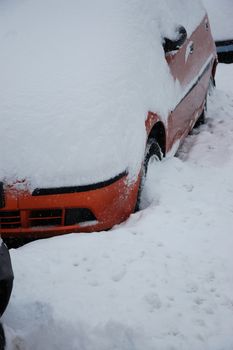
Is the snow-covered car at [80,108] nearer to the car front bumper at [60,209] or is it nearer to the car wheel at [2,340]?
the car front bumper at [60,209]

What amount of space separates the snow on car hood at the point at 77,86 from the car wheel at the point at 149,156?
24 centimetres

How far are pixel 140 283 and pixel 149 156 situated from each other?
128cm

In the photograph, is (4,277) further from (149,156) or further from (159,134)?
(159,134)

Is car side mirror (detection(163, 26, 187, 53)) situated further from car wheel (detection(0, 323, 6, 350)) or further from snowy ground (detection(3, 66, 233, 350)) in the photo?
→ car wheel (detection(0, 323, 6, 350))

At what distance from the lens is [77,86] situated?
10.2ft

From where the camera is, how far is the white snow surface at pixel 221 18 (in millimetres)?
7848

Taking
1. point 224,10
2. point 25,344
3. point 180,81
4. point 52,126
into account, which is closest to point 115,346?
point 25,344

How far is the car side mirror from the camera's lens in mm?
3863

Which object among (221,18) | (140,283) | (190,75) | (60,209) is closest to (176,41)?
(190,75)

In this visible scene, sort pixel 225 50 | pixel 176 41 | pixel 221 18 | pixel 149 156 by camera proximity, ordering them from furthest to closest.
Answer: pixel 221 18, pixel 225 50, pixel 176 41, pixel 149 156

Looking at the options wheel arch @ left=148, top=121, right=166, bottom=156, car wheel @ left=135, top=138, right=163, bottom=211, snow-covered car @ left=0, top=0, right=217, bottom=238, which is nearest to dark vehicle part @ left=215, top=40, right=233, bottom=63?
snow-covered car @ left=0, top=0, right=217, bottom=238

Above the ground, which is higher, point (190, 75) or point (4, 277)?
point (4, 277)

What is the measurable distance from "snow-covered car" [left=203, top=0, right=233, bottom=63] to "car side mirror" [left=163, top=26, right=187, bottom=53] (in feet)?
13.9

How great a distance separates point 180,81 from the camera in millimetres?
4270
